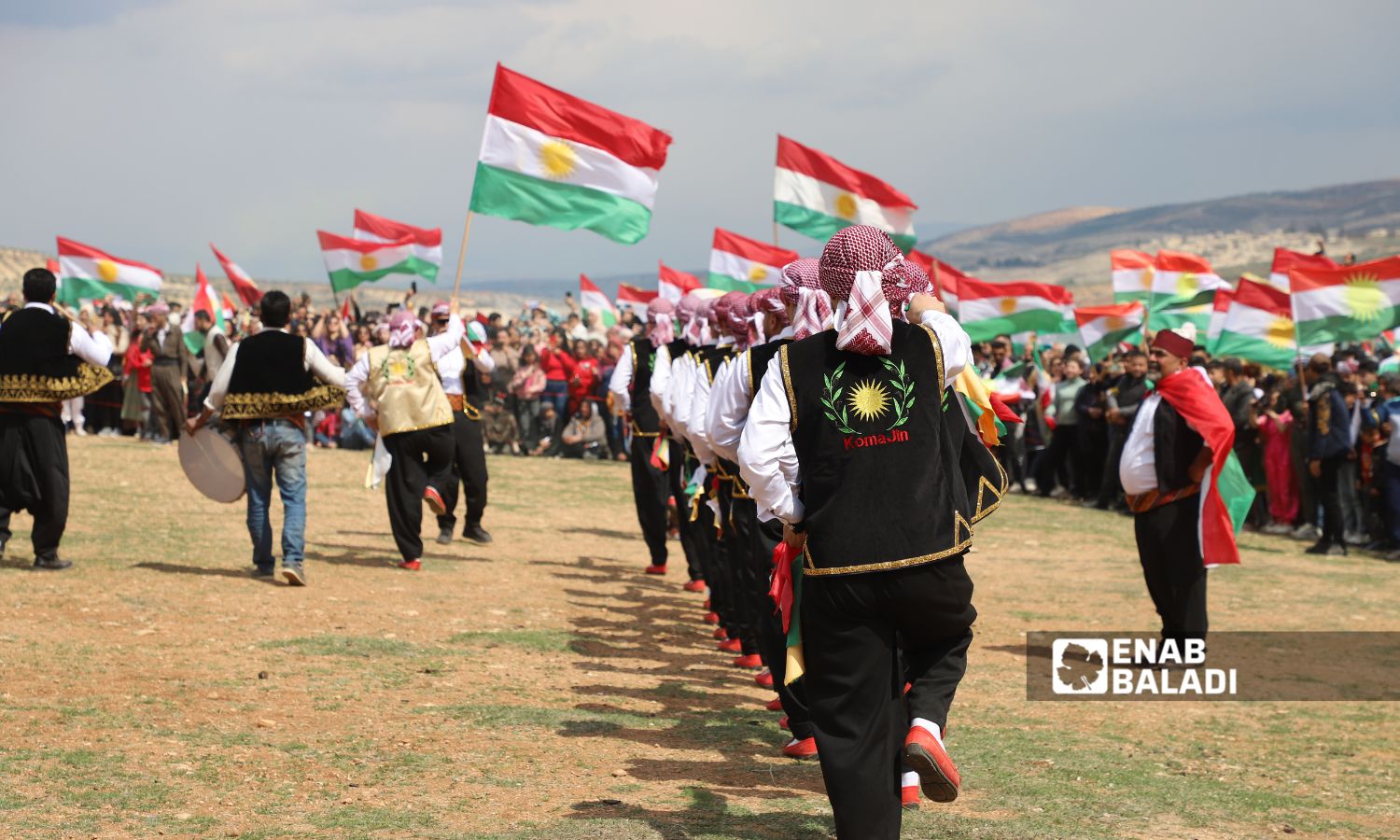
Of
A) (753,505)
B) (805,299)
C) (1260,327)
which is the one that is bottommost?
(753,505)

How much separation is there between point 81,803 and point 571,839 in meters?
1.89

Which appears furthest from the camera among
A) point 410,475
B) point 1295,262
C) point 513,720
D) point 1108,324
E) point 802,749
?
point 1108,324

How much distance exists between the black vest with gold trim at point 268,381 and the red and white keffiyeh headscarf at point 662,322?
99.3 inches

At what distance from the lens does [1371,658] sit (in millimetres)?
10859

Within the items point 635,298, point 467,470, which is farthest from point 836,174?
point 635,298

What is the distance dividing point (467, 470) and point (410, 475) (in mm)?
1688

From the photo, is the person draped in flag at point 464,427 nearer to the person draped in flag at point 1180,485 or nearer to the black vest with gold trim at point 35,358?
the black vest with gold trim at point 35,358

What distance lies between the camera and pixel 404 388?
13.1m

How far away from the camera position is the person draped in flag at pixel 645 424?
13234mm

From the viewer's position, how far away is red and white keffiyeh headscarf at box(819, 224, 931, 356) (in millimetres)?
5172

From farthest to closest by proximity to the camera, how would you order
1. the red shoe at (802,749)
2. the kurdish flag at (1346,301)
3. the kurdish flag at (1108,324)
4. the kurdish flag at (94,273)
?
1. the kurdish flag at (94,273)
2. the kurdish flag at (1108,324)
3. the kurdish flag at (1346,301)
4. the red shoe at (802,749)

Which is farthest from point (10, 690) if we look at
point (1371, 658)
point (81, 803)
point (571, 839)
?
point (1371, 658)

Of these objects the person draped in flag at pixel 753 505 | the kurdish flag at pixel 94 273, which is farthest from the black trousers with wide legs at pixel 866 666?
the kurdish flag at pixel 94 273

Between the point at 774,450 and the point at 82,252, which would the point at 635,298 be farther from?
the point at 774,450
